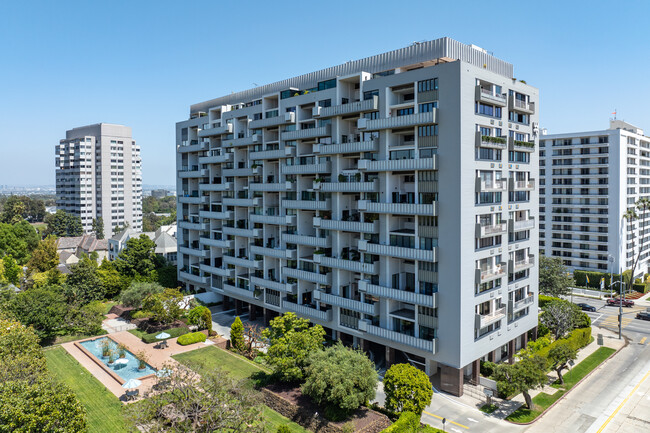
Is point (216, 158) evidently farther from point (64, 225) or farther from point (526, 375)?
point (64, 225)

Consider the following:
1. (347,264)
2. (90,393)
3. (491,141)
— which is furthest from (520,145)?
(90,393)

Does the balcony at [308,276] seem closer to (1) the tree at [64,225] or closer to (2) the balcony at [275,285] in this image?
(2) the balcony at [275,285]

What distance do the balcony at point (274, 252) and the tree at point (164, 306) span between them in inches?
507

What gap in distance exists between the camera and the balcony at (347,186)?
45.6 meters

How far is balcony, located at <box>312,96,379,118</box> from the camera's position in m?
45.2

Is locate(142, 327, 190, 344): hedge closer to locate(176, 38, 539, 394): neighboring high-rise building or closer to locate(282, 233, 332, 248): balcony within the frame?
locate(176, 38, 539, 394): neighboring high-rise building

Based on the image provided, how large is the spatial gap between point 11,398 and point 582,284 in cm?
9617

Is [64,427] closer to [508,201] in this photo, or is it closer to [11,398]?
[11,398]

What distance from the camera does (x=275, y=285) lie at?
188ft

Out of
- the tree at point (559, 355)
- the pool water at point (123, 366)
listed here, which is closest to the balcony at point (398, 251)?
the tree at point (559, 355)

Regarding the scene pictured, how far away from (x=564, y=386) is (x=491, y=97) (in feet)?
96.0

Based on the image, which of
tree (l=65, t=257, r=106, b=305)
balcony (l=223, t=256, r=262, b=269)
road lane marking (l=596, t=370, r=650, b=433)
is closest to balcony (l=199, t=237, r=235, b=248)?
balcony (l=223, t=256, r=262, b=269)

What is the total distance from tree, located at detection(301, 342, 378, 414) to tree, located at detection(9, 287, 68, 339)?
121 ft

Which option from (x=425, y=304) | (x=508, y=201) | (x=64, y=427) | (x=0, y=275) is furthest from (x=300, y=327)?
(x=0, y=275)
